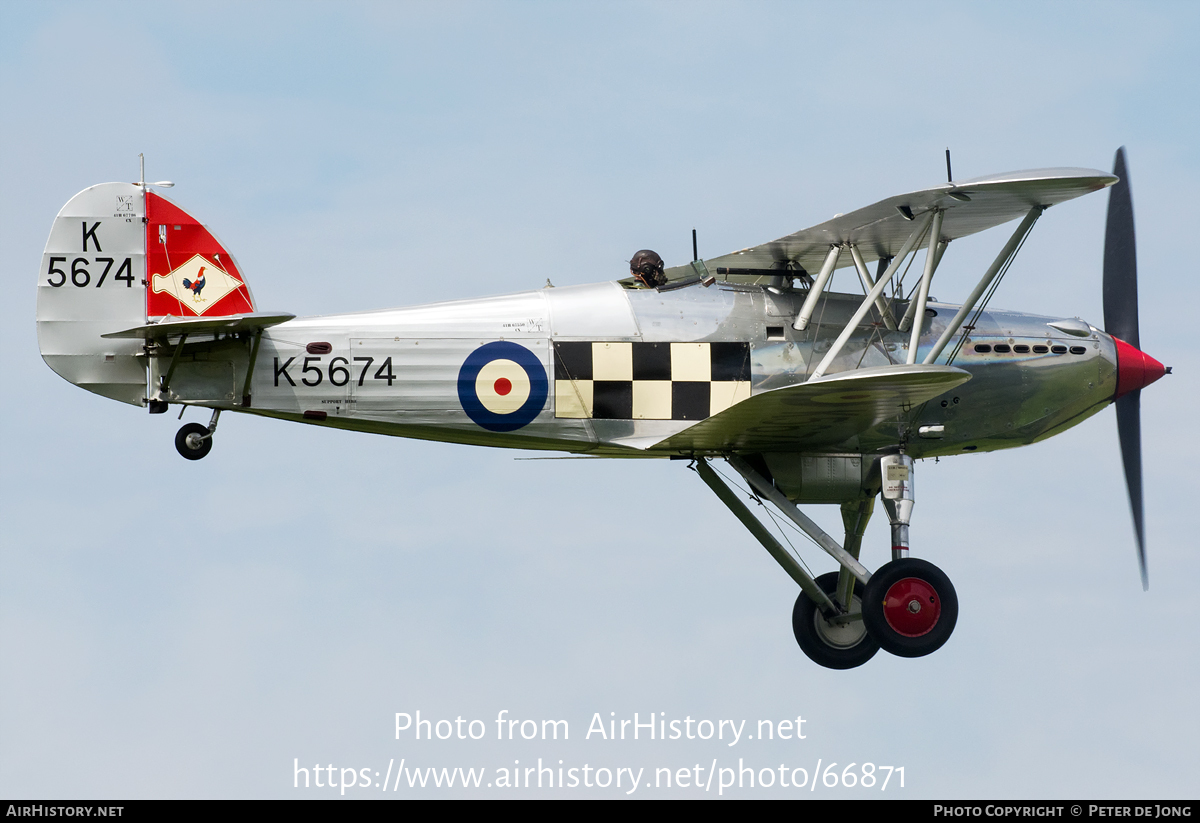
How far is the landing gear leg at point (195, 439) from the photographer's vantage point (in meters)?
14.1

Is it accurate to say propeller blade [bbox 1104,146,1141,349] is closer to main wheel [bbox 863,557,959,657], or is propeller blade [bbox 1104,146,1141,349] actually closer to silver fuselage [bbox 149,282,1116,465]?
silver fuselage [bbox 149,282,1116,465]

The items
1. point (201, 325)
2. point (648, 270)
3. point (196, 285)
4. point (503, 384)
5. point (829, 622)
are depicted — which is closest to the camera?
point (201, 325)

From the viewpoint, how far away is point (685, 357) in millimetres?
14656

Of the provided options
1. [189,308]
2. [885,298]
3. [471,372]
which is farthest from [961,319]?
[189,308]

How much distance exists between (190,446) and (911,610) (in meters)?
5.92

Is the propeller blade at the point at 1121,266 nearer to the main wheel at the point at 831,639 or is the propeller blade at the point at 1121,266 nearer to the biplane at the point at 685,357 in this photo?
the biplane at the point at 685,357

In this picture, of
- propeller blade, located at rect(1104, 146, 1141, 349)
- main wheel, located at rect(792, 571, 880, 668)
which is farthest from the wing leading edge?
main wheel, located at rect(792, 571, 880, 668)

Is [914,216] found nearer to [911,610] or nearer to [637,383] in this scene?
[637,383]

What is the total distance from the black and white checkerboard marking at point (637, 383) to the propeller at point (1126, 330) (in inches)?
146

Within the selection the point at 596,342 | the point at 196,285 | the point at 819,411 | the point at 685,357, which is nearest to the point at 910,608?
the point at 819,411

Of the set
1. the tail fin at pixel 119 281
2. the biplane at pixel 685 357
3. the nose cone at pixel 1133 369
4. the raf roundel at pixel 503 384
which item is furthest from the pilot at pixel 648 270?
the nose cone at pixel 1133 369

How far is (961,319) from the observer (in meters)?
14.7

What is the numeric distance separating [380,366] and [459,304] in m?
0.88

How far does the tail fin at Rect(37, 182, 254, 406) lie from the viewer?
1411 cm
